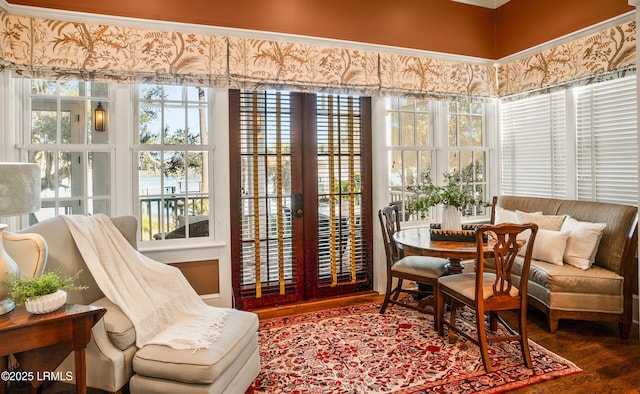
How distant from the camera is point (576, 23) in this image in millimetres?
3637

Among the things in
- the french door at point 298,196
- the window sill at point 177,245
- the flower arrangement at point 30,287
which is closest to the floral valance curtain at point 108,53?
the french door at point 298,196

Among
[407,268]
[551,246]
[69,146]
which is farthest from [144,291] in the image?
[551,246]

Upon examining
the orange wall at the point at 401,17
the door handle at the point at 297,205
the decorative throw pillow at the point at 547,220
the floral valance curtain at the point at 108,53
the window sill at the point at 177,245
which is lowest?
the window sill at the point at 177,245

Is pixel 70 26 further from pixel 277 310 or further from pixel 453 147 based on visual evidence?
pixel 453 147

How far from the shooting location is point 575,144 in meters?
3.77

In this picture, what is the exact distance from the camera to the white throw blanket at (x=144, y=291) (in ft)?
6.98

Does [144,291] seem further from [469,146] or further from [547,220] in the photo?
[469,146]

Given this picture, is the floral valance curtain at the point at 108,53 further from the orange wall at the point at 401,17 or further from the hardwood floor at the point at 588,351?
the hardwood floor at the point at 588,351

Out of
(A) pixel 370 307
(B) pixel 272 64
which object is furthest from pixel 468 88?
(A) pixel 370 307

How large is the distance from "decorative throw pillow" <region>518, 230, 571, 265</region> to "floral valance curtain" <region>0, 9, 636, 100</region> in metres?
1.52

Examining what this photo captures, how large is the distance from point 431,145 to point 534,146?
3.72ft

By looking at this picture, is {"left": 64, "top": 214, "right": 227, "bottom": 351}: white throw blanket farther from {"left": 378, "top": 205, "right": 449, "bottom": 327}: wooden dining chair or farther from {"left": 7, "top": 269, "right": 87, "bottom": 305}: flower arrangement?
{"left": 378, "top": 205, "right": 449, "bottom": 327}: wooden dining chair

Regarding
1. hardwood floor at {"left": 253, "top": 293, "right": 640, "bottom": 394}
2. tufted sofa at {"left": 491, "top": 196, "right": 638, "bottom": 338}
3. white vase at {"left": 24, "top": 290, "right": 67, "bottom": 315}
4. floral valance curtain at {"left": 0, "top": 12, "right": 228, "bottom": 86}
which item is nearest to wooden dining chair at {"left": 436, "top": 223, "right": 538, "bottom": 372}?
hardwood floor at {"left": 253, "top": 293, "right": 640, "bottom": 394}

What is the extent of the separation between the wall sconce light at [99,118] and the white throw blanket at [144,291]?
3.12 feet
